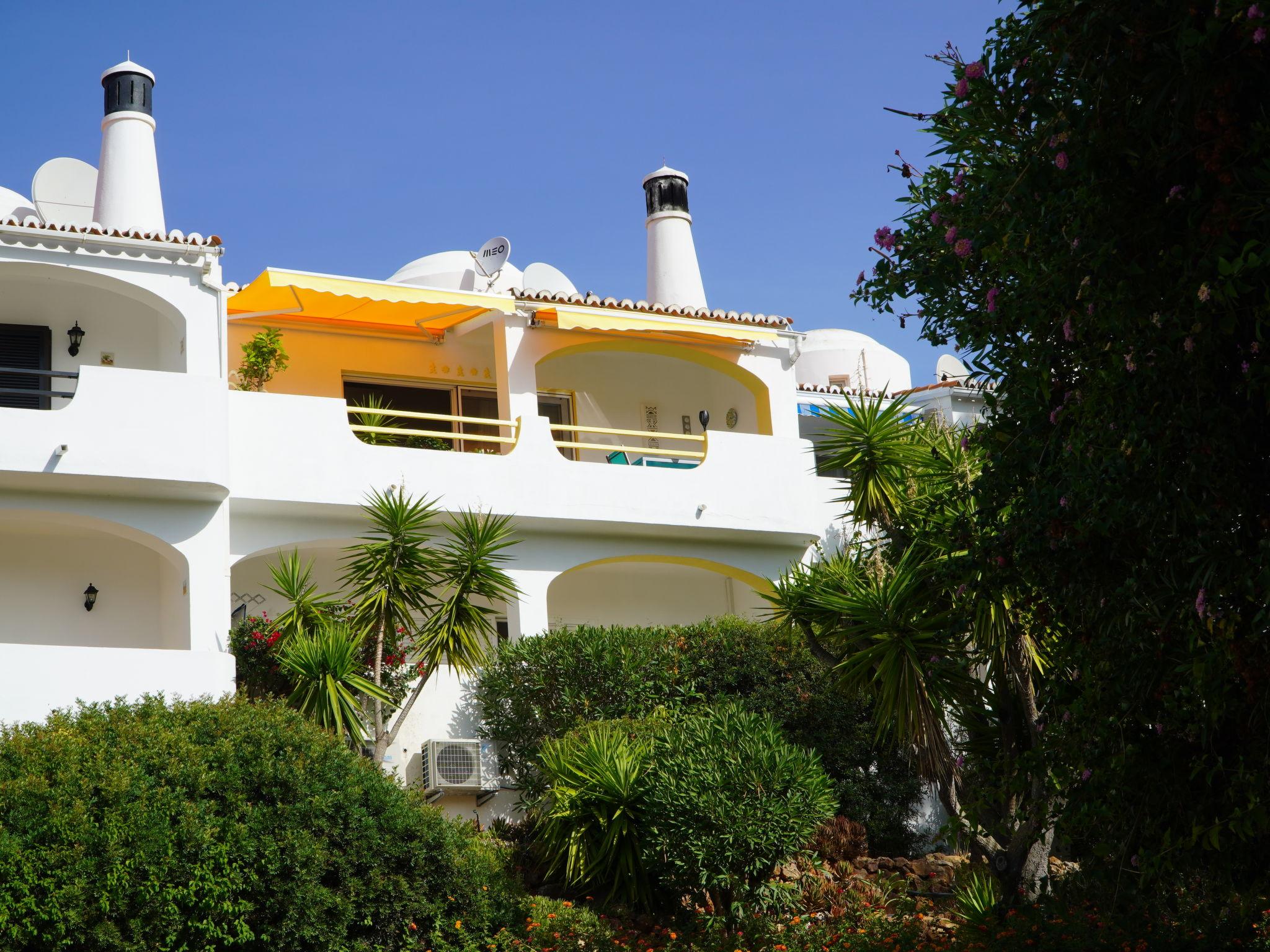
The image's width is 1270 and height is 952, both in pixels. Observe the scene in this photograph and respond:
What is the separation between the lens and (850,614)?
16.4 meters

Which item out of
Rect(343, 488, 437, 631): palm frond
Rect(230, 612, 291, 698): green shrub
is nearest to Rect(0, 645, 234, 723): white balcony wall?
Rect(230, 612, 291, 698): green shrub

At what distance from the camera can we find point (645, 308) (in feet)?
75.6

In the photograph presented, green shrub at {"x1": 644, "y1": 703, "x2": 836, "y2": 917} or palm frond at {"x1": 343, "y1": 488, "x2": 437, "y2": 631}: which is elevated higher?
palm frond at {"x1": 343, "y1": 488, "x2": 437, "y2": 631}

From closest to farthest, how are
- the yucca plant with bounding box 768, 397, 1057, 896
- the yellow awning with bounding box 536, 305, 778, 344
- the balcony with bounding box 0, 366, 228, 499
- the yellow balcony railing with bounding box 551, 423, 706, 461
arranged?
the yucca plant with bounding box 768, 397, 1057, 896 < the balcony with bounding box 0, 366, 228, 499 < the yellow balcony railing with bounding box 551, 423, 706, 461 < the yellow awning with bounding box 536, 305, 778, 344

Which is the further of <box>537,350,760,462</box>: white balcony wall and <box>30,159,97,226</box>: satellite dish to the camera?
<box>537,350,760,462</box>: white balcony wall

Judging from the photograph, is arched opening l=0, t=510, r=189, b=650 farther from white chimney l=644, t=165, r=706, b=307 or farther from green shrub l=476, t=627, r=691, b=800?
white chimney l=644, t=165, r=706, b=307

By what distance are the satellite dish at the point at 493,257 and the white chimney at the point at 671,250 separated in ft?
13.5

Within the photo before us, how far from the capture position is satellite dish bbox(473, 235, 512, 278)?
78.0 feet

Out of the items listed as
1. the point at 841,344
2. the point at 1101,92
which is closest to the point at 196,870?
the point at 1101,92

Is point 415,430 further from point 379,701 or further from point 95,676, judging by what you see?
point 95,676

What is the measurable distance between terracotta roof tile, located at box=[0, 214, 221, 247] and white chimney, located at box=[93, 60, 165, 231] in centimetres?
300

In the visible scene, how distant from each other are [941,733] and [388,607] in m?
6.68

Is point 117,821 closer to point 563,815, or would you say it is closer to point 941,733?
point 563,815

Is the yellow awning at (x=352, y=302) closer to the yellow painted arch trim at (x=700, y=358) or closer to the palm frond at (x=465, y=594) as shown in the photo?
the yellow painted arch trim at (x=700, y=358)
